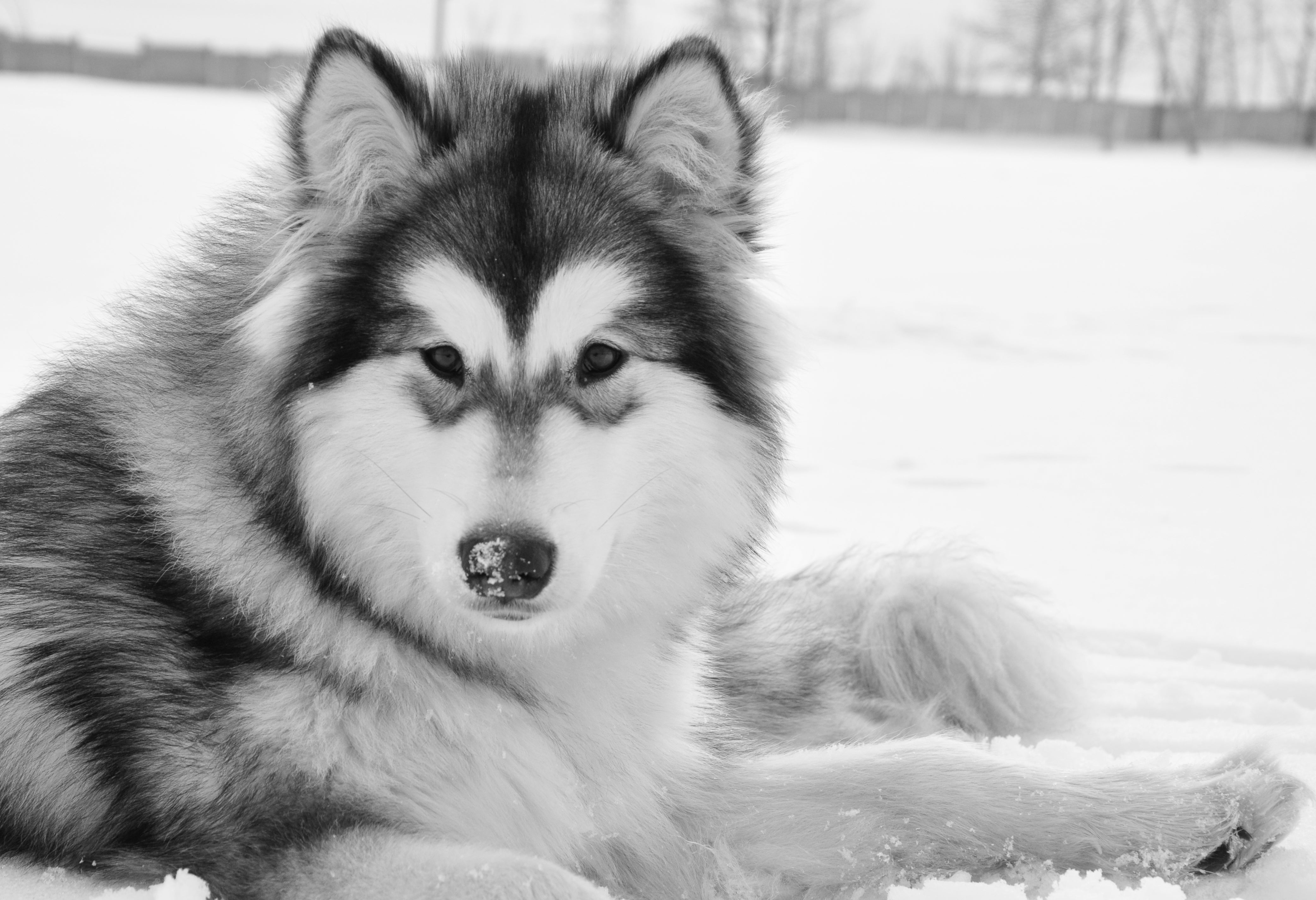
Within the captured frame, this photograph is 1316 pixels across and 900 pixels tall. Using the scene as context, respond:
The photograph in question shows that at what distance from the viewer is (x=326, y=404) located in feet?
7.19

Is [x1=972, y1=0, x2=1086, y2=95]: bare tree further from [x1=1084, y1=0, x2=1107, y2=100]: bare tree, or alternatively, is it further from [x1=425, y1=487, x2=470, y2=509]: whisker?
[x1=425, y1=487, x2=470, y2=509]: whisker

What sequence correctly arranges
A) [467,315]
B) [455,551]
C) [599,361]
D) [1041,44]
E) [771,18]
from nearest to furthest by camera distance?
[455,551]
[467,315]
[599,361]
[771,18]
[1041,44]

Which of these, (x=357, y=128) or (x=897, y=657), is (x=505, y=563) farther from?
(x=897, y=657)

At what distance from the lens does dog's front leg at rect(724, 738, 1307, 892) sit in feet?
7.50

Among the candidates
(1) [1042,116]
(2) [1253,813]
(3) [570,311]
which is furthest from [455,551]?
(1) [1042,116]

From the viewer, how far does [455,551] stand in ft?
6.51

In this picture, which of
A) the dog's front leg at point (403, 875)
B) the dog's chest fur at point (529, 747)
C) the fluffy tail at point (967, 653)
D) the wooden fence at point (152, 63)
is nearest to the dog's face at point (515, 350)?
the dog's chest fur at point (529, 747)

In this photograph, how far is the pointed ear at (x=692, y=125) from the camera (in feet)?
7.73

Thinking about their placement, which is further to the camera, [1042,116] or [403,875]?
[1042,116]

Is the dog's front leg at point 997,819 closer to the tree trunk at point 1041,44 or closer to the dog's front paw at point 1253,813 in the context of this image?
the dog's front paw at point 1253,813

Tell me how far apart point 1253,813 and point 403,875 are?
1590mm

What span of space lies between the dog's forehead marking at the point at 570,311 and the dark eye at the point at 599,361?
28 millimetres

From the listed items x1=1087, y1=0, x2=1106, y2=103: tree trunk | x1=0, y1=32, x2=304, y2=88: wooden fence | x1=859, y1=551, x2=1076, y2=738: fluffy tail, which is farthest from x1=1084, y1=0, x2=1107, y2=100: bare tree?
x1=859, y1=551, x2=1076, y2=738: fluffy tail

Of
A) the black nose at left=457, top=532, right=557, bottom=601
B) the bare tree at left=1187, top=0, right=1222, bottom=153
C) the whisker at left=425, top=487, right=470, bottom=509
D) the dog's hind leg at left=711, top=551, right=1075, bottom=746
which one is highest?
the bare tree at left=1187, top=0, right=1222, bottom=153
